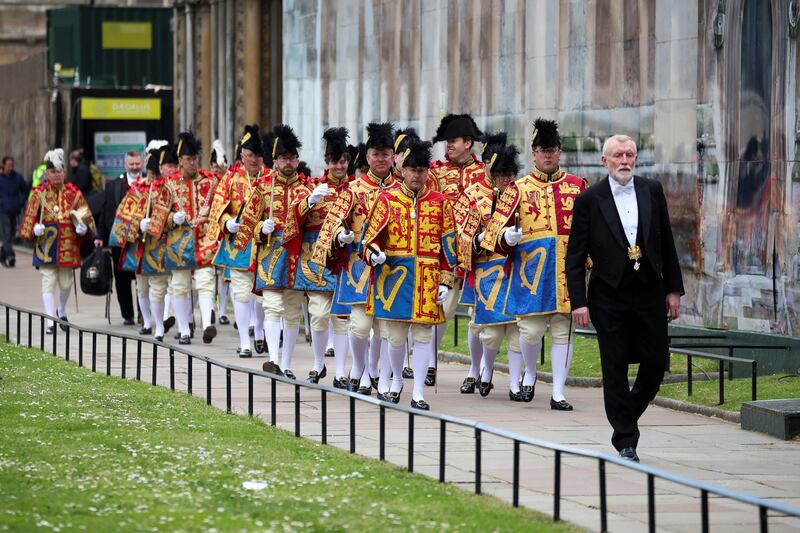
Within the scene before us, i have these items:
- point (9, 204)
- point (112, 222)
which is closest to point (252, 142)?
point (112, 222)

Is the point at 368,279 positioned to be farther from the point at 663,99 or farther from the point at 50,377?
the point at 663,99

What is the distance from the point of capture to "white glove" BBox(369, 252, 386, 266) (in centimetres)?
1391

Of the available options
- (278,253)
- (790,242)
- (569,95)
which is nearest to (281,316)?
(278,253)

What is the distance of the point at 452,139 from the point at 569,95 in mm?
5240

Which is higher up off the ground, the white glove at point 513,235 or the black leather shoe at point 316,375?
the white glove at point 513,235

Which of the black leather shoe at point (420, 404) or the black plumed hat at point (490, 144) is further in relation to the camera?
the black plumed hat at point (490, 144)

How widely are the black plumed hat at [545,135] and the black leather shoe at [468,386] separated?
2.30m

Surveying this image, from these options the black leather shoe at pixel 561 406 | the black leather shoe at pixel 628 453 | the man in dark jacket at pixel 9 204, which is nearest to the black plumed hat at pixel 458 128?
the black leather shoe at pixel 561 406

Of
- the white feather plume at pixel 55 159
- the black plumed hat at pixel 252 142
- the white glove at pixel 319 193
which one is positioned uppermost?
the black plumed hat at pixel 252 142

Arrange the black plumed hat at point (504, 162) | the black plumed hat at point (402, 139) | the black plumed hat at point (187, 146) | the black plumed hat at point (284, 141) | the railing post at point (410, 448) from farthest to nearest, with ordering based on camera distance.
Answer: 1. the black plumed hat at point (187, 146)
2. the black plumed hat at point (284, 141)
3. the black plumed hat at point (504, 162)
4. the black plumed hat at point (402, 139)
5. the railing post at point (410, 448)

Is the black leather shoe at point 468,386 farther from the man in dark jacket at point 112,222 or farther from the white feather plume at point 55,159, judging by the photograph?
the white feather plume at point 55,159

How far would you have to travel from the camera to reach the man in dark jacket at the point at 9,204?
35.1 meters

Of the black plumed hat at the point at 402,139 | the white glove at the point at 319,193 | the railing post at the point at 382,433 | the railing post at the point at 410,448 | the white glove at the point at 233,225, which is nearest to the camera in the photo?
the railing post at the point at 410,448

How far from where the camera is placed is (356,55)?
30.0 meters
